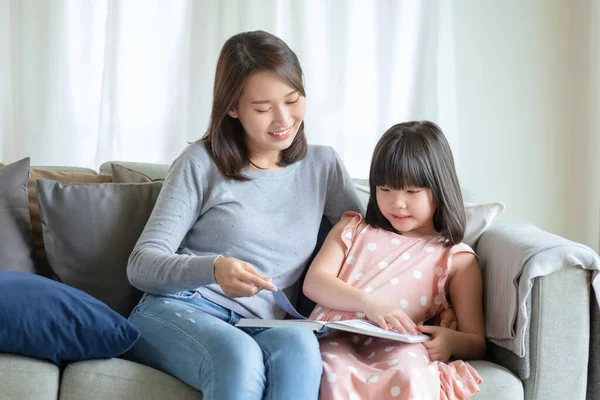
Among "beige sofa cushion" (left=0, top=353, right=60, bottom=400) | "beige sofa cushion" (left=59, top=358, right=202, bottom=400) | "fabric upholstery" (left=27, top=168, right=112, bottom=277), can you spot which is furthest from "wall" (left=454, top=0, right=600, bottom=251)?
"beige sofa cushion" (left=0, top=353, right=60, bottom=400)

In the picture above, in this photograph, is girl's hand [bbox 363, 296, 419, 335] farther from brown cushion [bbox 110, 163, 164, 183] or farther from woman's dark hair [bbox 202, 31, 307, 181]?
brown cushion [bbox 110, 163, 164, 183]

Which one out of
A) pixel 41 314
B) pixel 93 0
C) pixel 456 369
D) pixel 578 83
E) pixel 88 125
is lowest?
pixel 456 369

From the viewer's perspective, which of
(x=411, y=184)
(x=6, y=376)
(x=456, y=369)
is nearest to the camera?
(x=6, y=376)

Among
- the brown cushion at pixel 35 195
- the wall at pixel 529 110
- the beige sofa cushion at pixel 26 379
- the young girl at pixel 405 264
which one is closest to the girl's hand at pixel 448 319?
the young girl at pixel 405 264

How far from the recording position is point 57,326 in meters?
1.46

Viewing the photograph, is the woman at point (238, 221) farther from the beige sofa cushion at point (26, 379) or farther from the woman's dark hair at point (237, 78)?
the beige sofa cushion at point (26, 379)

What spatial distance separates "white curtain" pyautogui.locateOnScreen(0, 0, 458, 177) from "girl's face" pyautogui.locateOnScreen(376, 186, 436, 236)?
971mm

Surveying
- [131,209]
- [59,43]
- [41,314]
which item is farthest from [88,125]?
[41,314]

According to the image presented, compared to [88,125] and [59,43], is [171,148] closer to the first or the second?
[88,125]

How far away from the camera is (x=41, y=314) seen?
1459mm

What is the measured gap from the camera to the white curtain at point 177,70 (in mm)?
2686

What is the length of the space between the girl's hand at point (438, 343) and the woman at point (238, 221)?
27 cm

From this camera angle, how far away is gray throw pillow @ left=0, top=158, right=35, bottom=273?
1817mm

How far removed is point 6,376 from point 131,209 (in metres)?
0.59
